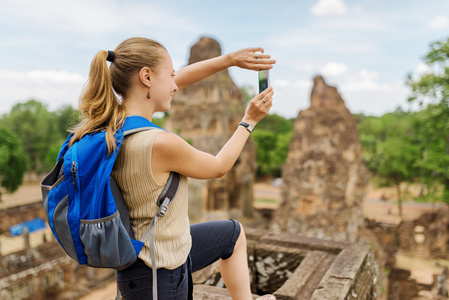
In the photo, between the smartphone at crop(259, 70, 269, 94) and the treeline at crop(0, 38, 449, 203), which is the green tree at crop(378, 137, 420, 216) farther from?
the smartphone at crop(259, 70, 269, 94)

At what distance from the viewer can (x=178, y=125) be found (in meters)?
20.3

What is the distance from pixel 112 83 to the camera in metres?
1.66

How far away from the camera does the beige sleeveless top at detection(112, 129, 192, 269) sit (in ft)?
4.95

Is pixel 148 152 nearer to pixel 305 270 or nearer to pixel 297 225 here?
pixel 305 270

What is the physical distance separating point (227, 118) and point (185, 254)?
17.8m

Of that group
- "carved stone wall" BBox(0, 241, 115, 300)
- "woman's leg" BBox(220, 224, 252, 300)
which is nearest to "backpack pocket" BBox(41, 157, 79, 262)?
"woman's leg" BBox(220, 224, 252, 300)

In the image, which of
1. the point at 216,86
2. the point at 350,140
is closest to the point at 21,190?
the point at 216,86

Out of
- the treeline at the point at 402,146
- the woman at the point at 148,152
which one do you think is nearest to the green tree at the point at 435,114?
the treeline at the point at 402,146

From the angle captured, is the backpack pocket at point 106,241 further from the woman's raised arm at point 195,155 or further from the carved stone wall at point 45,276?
the carved stone wall at point 45,276

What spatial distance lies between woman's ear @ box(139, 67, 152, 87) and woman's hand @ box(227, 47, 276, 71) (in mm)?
746

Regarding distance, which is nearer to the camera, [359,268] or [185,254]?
[185,254]

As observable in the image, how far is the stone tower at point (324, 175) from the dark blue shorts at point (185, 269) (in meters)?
11.4

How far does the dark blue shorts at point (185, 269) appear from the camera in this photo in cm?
167

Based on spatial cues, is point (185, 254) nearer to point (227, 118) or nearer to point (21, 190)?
point (227, 118)
